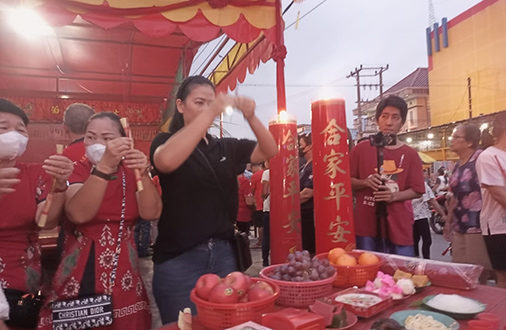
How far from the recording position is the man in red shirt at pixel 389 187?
2.36m

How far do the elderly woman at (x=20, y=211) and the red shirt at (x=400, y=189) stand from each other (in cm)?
180

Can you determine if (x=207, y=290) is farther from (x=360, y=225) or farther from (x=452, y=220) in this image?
(x=452, y=220)

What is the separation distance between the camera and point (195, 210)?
5.52 feet

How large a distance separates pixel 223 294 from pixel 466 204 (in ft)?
9.75

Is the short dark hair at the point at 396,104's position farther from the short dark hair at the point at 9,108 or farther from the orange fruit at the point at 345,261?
the short dark hair at the point at 9,108

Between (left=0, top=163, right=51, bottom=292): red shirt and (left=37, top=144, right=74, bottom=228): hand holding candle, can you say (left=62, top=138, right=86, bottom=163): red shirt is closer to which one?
(left=0, top=163, right=51, bottom=292): red shirt

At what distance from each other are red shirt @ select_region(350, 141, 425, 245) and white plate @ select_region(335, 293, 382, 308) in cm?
110

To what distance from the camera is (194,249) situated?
65.5 inches

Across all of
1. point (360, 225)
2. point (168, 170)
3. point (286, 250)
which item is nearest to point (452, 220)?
point (360, 225)

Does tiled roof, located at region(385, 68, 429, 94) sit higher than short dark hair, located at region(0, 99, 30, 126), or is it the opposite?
tiled roof, located at region(385, 68, 429, 94)

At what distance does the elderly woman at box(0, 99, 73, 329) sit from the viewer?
1586mm

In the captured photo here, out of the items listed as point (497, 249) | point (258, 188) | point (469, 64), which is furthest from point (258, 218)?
point (469, 64)

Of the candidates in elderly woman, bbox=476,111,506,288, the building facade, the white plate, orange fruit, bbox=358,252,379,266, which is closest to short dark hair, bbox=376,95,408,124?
elderly woman, bbox=476,111,506,288

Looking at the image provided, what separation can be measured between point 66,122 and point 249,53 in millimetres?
2858
